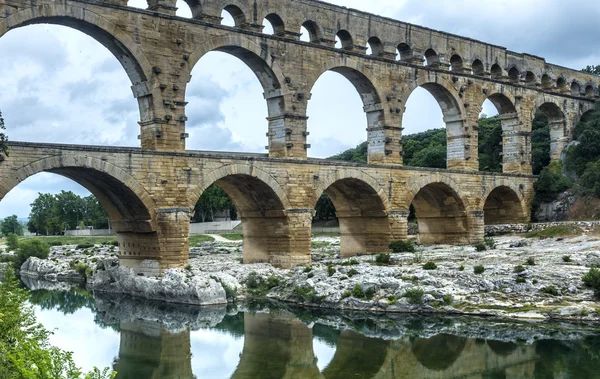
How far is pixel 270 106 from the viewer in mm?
33719

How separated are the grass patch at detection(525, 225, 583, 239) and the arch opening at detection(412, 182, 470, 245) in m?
3.81

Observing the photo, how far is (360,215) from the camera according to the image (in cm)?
3797

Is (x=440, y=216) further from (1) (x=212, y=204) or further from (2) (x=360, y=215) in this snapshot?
(1) (x=212, y=204)

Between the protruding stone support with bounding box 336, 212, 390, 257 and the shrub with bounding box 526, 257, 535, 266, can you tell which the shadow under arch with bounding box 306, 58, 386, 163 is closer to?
the protruding stone support with bounding box 336, 212, 390, 257

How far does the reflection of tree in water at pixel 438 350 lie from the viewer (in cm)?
1940

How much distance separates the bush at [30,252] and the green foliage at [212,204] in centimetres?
2270

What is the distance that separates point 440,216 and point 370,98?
877cm

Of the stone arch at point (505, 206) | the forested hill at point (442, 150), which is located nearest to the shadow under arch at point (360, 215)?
the stone arch at point (505, 206)

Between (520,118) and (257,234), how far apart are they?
20217mm

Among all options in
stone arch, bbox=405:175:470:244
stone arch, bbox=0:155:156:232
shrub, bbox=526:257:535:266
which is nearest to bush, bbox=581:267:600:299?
shrub, bbox=526:257:535:266

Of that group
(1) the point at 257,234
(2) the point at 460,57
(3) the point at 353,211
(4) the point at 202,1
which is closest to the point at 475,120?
(2) the point at 460,57

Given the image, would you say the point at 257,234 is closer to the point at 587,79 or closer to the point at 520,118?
the point at 520,118

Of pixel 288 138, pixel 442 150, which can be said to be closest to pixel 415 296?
pixel 288 138

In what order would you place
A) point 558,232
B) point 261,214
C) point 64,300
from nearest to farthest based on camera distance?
1. point 64,300
2. point 261,214
3. point 558,232
